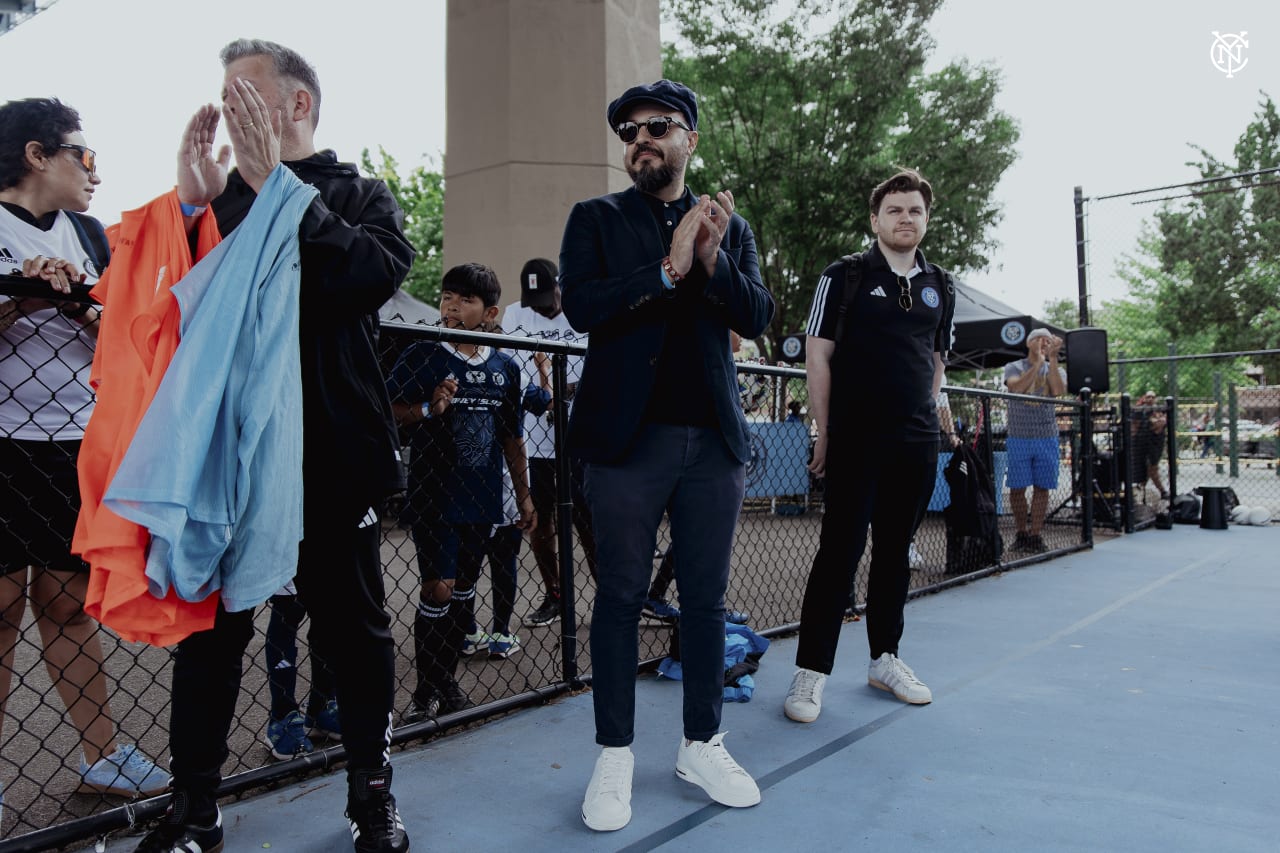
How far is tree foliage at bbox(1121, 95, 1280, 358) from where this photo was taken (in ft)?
88.1

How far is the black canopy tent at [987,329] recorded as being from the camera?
1050 cm

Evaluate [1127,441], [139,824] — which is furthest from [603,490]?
[1127,441]

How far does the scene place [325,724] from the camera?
9.82ft

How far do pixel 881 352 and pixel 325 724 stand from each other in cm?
245

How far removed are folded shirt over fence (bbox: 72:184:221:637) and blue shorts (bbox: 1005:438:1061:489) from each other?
6.81 m

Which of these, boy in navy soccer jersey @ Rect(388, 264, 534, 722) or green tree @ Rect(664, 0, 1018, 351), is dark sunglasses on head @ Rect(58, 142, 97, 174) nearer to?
boy in navy soccer jersey @ Rect(388, 264, 534, 722)

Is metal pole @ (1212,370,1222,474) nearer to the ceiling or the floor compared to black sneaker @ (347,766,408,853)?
nearer to the ceiling

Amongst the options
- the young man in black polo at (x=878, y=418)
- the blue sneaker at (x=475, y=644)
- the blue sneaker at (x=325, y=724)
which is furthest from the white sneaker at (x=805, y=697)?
the blue sneaker at (x=325, y=724)

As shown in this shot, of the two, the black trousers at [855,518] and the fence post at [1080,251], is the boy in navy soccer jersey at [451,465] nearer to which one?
the black trousers at [855,518]

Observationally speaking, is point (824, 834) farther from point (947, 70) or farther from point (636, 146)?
point (947, 70)

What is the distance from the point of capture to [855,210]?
15.7 meters

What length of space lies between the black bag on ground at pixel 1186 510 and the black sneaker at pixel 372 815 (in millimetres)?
9533

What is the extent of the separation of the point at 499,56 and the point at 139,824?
8796 mm

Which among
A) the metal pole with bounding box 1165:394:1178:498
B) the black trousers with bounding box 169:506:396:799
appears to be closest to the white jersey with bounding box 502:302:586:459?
the black trousers with bounding box 169:506:396:799
